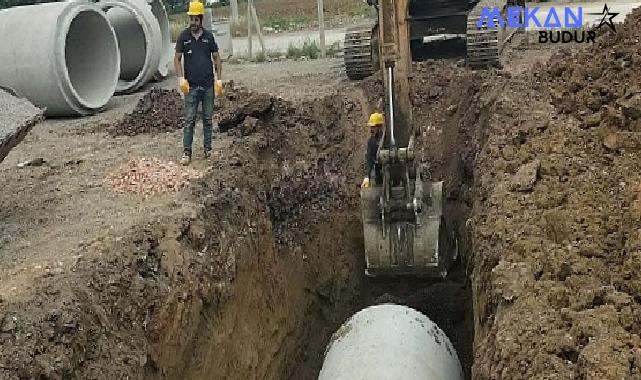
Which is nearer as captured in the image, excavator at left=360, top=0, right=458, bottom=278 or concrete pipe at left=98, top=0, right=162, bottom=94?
excavator at left=360, top=0, right=458, bottom=278

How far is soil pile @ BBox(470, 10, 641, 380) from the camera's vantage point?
15.5ft

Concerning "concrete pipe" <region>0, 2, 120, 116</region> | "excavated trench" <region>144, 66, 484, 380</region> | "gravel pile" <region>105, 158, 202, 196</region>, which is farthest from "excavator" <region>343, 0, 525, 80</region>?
"gravel pile" <region>105, 158, 202, 196</region>

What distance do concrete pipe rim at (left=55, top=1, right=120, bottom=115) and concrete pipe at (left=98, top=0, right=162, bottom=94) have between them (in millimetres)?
1429

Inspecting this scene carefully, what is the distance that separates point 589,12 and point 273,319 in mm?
19165

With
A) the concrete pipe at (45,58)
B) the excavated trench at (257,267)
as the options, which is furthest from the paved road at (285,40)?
the excavated trench at (257,267)

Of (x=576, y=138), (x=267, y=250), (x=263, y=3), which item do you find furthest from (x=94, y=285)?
(x=263, y=3)

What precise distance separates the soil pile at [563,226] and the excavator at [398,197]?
27.2 inches

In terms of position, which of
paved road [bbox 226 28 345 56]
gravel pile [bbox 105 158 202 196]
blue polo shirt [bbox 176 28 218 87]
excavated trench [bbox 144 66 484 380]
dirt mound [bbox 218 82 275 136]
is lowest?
excavated trench [bbox 144 66 484 380]

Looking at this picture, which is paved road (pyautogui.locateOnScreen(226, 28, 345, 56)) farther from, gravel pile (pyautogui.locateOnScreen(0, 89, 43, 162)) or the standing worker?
gravel pile (pyautogui.locateOnScreen(0, 89, 43, 162))

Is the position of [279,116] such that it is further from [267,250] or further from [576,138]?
[576,138]

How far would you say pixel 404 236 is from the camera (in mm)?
9078

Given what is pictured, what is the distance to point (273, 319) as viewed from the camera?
9.40 m

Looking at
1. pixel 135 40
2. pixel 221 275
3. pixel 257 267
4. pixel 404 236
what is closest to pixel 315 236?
pixel 257 267

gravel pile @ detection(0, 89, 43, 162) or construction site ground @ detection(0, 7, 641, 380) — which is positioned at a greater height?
gravel pile @ detection(0, 89, 43, 162)
